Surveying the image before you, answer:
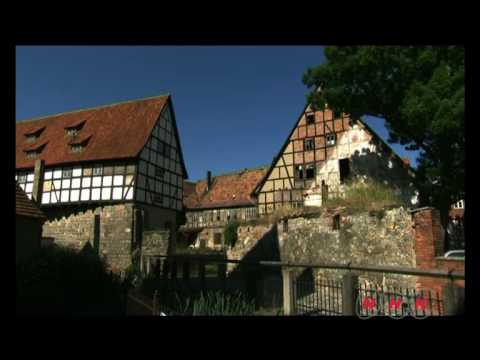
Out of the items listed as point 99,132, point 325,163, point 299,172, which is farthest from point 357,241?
point 99,132

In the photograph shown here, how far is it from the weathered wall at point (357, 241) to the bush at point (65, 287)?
6.93 m

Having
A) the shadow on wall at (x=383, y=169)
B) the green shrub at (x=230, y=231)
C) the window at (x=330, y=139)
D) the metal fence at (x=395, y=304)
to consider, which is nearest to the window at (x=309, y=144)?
the window at (x=330, y=139)

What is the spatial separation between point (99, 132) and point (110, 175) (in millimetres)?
3827

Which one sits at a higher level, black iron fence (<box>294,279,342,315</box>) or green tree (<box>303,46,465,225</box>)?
green tree (<box>303,46,465,225</box>)

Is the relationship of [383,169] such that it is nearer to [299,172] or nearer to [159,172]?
[299,172]

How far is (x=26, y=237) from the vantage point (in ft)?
38.7

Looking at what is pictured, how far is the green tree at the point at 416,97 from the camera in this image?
1330cm

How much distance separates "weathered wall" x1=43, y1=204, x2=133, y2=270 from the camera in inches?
787

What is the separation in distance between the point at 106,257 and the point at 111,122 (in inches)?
344

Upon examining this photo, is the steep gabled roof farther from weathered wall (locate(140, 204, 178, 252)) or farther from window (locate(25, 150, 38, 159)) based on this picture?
window (locate(25, 150, 38, 159))

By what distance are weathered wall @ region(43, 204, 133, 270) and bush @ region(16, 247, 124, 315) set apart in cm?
841

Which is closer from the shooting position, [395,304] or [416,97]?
[395,304]

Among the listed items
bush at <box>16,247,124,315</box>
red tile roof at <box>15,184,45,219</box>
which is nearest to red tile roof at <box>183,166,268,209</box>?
red tile roof at <box>15,184,45,219</box>
